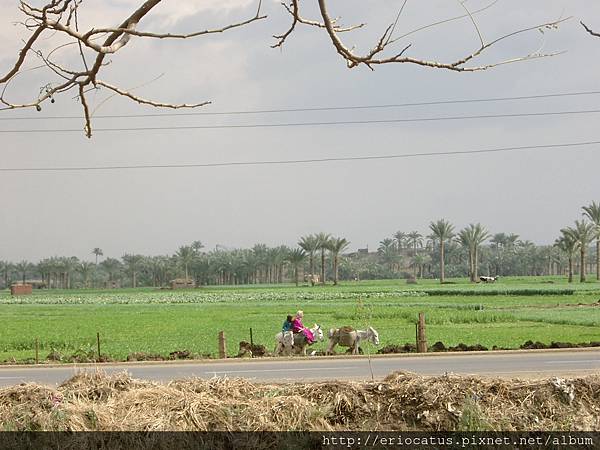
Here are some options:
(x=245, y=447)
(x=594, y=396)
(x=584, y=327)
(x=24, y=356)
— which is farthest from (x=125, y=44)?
(x=584, y=327)

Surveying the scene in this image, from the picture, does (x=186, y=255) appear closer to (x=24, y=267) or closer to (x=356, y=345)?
(x=24, y=267)

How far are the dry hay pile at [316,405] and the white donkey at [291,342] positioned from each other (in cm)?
1391

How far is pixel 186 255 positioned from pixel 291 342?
120587 millimetres

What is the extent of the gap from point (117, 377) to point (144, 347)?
70.7ft

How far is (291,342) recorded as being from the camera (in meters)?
23.5

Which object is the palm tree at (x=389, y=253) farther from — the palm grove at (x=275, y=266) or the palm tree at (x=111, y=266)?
the palm tree at (x=111, y=266)

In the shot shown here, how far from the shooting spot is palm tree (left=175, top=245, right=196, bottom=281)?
5551 inches

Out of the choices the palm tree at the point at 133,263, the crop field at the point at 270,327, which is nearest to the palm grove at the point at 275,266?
the palm tree at the point at 133,263

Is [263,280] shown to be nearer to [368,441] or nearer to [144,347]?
[144,347]

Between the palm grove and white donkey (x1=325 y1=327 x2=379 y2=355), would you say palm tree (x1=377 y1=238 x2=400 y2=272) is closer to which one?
the palm grove

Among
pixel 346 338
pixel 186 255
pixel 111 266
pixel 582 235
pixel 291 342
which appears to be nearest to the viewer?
pixel 291 342

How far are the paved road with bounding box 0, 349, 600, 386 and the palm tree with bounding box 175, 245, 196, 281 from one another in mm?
117750

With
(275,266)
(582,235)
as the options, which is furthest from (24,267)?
(582,235)

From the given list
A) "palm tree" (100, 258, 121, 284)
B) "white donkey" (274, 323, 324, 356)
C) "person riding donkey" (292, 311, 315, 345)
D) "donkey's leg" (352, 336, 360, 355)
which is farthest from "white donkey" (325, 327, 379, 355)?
"palm tree" (100, 258, 121, 284)
